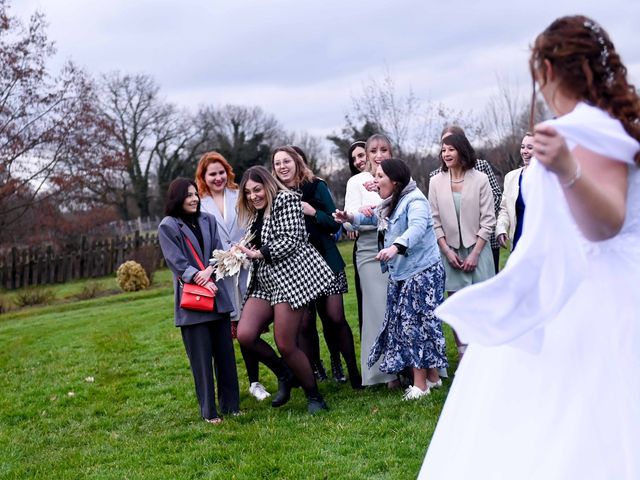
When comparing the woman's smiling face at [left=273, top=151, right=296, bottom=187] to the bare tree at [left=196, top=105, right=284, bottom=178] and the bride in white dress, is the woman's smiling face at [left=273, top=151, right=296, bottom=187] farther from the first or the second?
the bare tree at [left=196, top=105, right=284, bottom=178]

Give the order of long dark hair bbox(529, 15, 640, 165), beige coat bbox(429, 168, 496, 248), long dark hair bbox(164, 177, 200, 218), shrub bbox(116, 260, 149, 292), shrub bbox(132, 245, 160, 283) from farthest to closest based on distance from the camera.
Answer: shrub bbox(132, 245, 160, 283) → shrub bbox(116, 260, 149, 292) → beige coat bbox(429, 168, 496, 248) → long dark hair bbox(164, 177, 200, 218) → long dark hair bbox(529, 15, 640, 165)

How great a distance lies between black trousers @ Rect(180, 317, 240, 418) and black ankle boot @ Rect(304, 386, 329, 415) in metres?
0.70

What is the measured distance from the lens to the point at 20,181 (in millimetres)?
25547

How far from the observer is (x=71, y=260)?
3077 centimetres

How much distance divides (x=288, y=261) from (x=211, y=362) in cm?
107

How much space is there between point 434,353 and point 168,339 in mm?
5873

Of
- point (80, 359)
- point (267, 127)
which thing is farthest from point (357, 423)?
point (267, 127)

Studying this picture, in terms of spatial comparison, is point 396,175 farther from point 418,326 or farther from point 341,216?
point 418,326

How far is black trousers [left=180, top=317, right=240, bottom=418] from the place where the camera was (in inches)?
254

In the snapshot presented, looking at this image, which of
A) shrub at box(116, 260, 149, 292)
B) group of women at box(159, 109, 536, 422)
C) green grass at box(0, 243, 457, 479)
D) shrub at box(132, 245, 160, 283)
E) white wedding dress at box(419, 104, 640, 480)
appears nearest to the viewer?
white wedding dress at box(419, 104, 640, 480)

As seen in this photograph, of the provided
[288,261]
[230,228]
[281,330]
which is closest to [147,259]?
[230,228]

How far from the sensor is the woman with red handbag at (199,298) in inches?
250

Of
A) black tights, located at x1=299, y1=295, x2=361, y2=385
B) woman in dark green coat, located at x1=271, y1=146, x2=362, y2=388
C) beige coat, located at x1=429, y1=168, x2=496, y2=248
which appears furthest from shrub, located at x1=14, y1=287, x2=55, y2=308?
beige coat, located at x1=429, y1=168, x2=496, y2=248

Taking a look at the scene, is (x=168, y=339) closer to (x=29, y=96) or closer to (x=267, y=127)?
(x=29, y=96)
